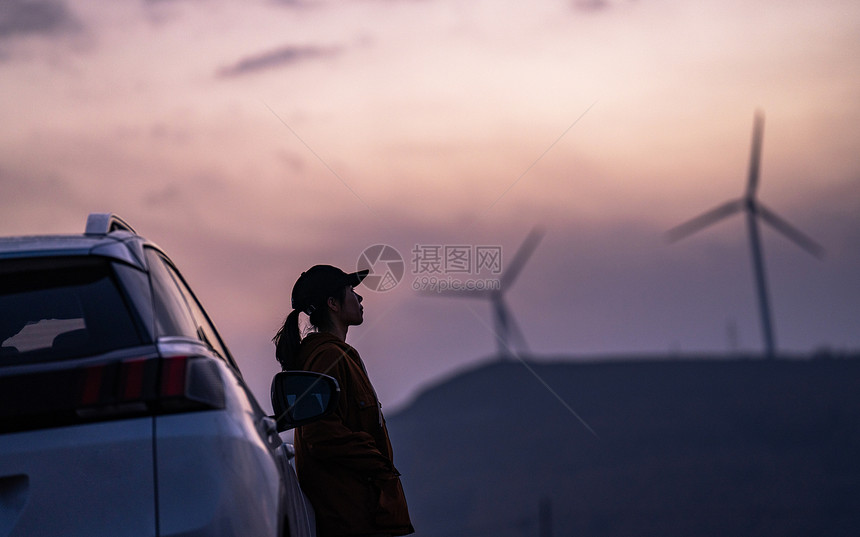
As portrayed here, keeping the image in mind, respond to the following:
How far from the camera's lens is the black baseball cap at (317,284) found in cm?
543

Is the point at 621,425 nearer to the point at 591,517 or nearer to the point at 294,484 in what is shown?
the point at 591,517

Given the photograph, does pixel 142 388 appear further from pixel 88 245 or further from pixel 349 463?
pixel 349 463

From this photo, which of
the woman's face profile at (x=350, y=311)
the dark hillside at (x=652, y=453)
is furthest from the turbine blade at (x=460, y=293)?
the dark hillside at (x=652, y=453)

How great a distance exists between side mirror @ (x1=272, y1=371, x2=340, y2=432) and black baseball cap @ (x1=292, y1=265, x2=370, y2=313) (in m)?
1.38

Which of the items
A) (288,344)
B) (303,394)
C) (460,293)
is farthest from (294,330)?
(460,293)

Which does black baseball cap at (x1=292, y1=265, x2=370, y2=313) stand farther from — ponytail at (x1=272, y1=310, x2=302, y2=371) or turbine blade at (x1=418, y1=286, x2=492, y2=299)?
Answer: turbine blade at (x1=418, y1=286, x2=492, y2=299)

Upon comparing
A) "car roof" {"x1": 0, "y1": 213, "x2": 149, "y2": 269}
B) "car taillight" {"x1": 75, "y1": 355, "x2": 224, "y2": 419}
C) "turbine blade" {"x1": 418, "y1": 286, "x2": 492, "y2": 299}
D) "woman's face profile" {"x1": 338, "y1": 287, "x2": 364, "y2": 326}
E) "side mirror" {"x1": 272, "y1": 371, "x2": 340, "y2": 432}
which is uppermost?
Result: "turbine blade" {"x1": 418, "y1": 286, "x2": 492, "y2": 299}

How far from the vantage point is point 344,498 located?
489 cm

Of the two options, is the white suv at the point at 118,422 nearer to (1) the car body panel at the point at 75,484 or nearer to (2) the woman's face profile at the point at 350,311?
(1) the car body panel at the point at 75,484

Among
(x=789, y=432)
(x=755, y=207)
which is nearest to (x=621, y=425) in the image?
(x=789, y=432)

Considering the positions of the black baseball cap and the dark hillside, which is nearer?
the black baseball cap

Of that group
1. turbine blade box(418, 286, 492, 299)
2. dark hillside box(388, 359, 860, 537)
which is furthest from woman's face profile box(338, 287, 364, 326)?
dark hillside box(388, 359, 860, 537)

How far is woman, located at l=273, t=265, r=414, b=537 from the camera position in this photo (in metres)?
4.79

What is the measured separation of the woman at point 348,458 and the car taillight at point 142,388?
2.20 meters
